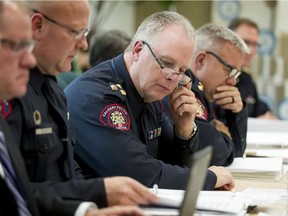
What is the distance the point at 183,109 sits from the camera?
244cm

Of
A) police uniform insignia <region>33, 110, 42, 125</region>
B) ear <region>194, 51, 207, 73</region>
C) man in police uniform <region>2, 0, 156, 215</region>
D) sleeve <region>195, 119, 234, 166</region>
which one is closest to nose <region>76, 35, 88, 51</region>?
man in police uniform <region>2, 0, 156, 215</region>

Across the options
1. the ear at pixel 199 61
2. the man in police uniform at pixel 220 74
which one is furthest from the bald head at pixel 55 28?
the ear at pixel 199 61

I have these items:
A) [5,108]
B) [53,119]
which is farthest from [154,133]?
[5,108]

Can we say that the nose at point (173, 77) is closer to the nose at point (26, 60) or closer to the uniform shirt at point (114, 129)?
the uniform shirt at point (114, 129)

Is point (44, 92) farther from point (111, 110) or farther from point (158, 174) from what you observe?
point (158, 174)

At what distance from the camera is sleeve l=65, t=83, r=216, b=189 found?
6.89ft

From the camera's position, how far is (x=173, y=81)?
7.46 feet

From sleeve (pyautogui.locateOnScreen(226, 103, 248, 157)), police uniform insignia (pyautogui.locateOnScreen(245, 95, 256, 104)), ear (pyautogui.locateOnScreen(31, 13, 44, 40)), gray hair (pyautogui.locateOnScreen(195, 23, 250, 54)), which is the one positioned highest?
ear (pyautogui.locateOnScreen(31, 13, 44, 40))

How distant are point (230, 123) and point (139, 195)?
161cm

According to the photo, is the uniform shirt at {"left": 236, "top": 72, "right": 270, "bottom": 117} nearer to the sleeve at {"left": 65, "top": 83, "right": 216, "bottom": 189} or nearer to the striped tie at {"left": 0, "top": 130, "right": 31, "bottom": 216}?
the sleeve at {"left": 65, "top": 83, "right": 216, "bottom": 189}

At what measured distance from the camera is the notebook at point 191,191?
1430 millimetres

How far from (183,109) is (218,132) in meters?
0.45

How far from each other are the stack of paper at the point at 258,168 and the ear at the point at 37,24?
3.68 feet

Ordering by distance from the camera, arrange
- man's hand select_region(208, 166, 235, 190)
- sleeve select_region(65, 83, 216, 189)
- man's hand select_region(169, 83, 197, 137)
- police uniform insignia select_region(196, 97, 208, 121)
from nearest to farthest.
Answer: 1. sleeve select_region(65, 83, 216, 189)
2. man's hand select_region(208, 166, 235, 190)
3. man's hand select_region(169, 83, 197, 137)
4. police uniform insignia select_region(196, 97, 208, 121)
